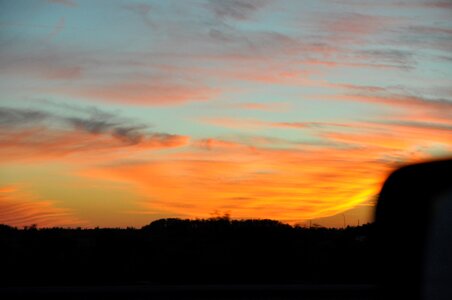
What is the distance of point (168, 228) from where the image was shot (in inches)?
981

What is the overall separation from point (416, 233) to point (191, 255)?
17388 mm

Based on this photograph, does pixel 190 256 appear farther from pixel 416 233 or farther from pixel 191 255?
pixel 416 233

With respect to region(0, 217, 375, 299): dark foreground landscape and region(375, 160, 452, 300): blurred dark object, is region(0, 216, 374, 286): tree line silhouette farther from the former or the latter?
region(375, 160, 452, 300): blurred dark object

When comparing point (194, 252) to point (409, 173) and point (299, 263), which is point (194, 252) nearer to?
point (299, 263)

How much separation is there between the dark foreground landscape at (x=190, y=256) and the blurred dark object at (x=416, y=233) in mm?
9510

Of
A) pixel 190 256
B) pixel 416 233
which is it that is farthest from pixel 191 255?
pixel 416 233

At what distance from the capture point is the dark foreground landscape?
15992 millimetres

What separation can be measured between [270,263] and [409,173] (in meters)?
16.8

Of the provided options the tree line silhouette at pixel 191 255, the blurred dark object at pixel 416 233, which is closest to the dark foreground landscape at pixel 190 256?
the tree line silhouette at pixel 191 255

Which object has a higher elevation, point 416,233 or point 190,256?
point 190,256

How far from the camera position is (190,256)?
19.5 m

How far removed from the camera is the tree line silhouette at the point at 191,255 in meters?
16.7

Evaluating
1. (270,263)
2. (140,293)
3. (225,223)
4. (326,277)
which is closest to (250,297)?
(140,293)

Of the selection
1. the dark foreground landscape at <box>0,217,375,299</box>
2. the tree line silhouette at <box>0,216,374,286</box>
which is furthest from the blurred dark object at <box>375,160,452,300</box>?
the tree line silhouette at <box>0,216,374,286</box>
